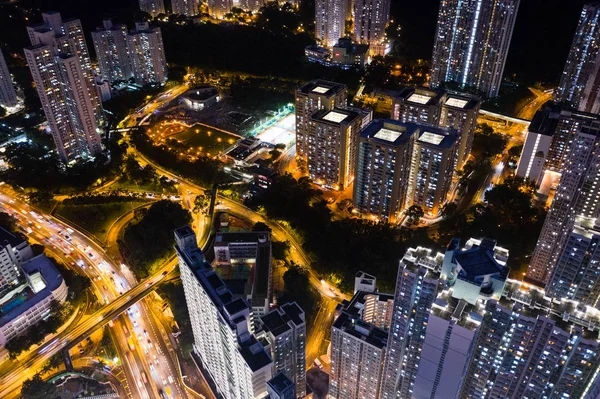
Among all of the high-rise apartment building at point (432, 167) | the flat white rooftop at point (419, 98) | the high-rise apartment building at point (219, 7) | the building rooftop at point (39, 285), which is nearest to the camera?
the building rooftop at point (39, 285)

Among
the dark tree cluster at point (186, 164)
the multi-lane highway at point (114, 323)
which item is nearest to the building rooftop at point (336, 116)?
the dark tree cluster at point (186, 164)

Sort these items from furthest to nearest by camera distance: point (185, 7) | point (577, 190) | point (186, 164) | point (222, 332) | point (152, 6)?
point (152, 6)
point (185, 7)
point (186, 164)
point (577, 190)
point (222, 332)

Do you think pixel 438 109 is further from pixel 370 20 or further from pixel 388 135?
pixel 370 20

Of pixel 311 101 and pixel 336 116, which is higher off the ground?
pixel 311 101

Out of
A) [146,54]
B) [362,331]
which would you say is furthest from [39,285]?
[146,54]

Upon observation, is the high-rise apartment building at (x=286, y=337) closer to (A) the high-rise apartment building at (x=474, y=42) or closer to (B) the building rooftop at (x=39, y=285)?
(B) the building rooftop at (x=39, y=285)
